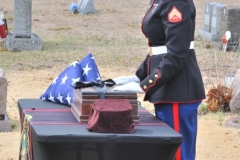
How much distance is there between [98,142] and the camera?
3162mm

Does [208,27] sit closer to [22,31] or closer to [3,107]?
[22,31]

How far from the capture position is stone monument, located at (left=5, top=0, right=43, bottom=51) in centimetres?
1143

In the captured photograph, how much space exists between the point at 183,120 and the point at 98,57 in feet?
24.3

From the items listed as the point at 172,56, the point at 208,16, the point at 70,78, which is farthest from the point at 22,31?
the point at 172,56

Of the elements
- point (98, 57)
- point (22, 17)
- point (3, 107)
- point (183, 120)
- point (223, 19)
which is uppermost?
point (183, 120)

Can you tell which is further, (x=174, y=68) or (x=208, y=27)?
(x=208, y=27)

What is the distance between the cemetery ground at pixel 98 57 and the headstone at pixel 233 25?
400 mm

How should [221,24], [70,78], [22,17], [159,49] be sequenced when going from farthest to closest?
[221,24] < [22,17] < [70,78] < [159,49]

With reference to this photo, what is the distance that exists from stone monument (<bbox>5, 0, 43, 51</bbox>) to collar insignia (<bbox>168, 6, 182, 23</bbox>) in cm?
825

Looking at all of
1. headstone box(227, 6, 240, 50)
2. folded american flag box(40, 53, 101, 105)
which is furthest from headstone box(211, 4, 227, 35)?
folded american flag box(40, 53, 101, 105)

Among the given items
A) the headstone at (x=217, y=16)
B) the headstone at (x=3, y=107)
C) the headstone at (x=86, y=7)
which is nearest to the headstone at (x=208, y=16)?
the headstone at (x=217, y=16)

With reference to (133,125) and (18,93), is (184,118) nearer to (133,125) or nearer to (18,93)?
(133,125)

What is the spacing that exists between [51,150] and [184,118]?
812 mm

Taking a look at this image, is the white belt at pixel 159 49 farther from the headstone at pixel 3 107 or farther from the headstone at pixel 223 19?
the headstone at pixel 223 19
